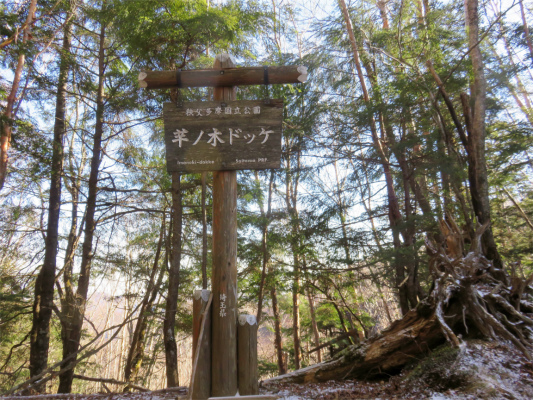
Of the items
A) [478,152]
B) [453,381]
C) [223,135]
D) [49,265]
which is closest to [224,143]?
[223,135]

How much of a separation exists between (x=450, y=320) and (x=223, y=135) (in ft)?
11.7

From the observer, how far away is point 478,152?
660cm

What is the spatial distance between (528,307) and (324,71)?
25.8ft

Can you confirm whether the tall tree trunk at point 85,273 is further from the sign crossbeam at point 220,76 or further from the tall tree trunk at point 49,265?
the sign crossbeam at point 220,76

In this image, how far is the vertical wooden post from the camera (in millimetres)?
3699

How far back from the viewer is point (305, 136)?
30.5ft

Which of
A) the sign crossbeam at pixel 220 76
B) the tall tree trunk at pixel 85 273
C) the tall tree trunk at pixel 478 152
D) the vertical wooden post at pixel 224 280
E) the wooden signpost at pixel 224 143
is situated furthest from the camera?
the tall tree trunk at pixel 85 273

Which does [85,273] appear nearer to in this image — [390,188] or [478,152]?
[390,188]

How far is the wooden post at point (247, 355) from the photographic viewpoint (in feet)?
12.2

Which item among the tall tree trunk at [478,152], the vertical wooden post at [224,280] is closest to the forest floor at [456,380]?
the vertical wooden post at [224,280]

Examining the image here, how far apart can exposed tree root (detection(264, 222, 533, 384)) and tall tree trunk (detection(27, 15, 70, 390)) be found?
20.6ft

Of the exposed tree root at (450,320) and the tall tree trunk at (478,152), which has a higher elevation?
the tall tree trunk at (478,152)

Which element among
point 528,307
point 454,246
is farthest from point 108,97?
point 528,307

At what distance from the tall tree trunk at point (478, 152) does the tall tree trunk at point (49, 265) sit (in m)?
8.95
